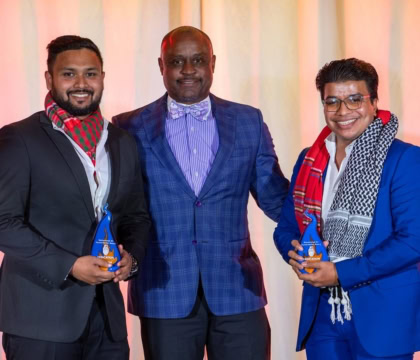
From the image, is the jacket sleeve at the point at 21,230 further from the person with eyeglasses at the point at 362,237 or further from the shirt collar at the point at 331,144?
the shirt collar at the point at 331,144

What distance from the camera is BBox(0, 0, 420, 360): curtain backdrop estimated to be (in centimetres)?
412

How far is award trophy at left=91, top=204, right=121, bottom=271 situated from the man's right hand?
2cm

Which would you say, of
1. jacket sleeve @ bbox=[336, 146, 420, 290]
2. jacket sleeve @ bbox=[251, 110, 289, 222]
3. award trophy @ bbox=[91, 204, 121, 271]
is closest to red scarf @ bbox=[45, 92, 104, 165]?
award trophy @ bbox=[91, 204, 121, 271]

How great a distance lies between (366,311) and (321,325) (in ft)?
0.66

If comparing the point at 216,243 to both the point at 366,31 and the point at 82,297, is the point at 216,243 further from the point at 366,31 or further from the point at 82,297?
the point at 366,31

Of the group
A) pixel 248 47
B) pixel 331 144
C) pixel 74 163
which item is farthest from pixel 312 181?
pixel 248 47

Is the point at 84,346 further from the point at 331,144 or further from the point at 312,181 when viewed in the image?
the point at 331,144

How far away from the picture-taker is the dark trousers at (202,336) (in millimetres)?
3111

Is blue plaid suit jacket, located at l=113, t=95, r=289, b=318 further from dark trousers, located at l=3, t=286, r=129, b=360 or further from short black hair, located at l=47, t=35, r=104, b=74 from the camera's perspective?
short black hair, located at l=47, t=35, r=104, b=74

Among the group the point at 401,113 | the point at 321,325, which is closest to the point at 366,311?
the point at 321,325

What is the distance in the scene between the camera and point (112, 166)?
2.88 m

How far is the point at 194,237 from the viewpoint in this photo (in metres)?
3.15

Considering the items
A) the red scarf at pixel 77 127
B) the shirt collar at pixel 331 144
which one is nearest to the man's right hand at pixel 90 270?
the red scarf at pixel 77 127

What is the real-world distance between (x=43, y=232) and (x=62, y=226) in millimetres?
72
